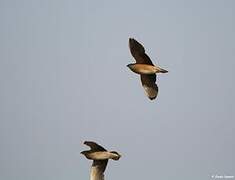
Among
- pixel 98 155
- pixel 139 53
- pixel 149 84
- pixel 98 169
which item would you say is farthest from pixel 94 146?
pixel 139 53

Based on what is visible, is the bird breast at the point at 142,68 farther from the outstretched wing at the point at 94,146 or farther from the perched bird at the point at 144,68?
the outstretched wing at the point at 94,146

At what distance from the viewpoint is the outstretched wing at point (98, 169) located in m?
6.84

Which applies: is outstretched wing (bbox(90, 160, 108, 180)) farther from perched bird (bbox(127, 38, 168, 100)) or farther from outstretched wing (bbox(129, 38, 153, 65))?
outstretched wing (bbox(129, 38, 153, 65))

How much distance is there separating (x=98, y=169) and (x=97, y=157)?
15 centimetres

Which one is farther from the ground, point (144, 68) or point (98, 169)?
point (144, 68)

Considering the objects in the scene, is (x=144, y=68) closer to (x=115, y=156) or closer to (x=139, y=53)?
(x=139, y=53)

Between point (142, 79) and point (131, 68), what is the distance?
10.3 inches

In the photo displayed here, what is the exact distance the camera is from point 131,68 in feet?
22.9

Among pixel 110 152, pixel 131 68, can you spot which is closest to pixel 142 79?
pixel 131 68

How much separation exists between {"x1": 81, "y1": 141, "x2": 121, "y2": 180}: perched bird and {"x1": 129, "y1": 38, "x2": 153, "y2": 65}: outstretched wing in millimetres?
1204

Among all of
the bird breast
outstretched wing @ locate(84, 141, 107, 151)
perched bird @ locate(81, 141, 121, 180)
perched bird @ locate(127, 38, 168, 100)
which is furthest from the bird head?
the bird breast

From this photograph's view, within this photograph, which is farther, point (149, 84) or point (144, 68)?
point (149, 84)

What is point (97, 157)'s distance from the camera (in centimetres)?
695

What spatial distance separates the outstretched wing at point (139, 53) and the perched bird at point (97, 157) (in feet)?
3.95
